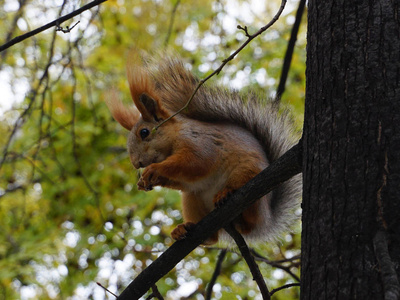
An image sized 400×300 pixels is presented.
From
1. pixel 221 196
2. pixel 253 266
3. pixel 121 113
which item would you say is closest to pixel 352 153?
pixel 253 266

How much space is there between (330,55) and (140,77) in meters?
1.38

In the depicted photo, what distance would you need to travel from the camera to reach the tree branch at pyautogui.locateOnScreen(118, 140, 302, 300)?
1.59 meters

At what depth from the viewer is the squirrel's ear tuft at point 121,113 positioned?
2779 mm

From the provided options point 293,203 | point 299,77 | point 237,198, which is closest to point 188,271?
point 299,77

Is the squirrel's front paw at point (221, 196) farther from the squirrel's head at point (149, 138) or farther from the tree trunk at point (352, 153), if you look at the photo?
the tree trunk at point (352, 153)

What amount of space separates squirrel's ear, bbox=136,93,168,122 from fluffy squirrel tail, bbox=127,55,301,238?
7cm

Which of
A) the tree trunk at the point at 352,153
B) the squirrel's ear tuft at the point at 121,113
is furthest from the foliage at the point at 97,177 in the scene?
the tree trunk at the point at 352,153

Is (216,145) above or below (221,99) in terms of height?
below

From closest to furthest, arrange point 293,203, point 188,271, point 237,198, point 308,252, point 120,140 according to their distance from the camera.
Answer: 1. point 308,252
2. point 237,198
3. point 293,203
4. point 188,271
5. point 120,140

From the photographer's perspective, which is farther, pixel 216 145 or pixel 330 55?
pixel 216 145

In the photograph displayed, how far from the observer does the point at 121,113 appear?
279 centimetres

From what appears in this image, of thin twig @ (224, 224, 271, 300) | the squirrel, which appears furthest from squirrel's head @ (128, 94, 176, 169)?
thin twig @ (224, 224, 271, 300)

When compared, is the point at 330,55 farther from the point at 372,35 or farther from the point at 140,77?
the point at 140,77

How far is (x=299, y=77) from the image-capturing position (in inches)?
195
